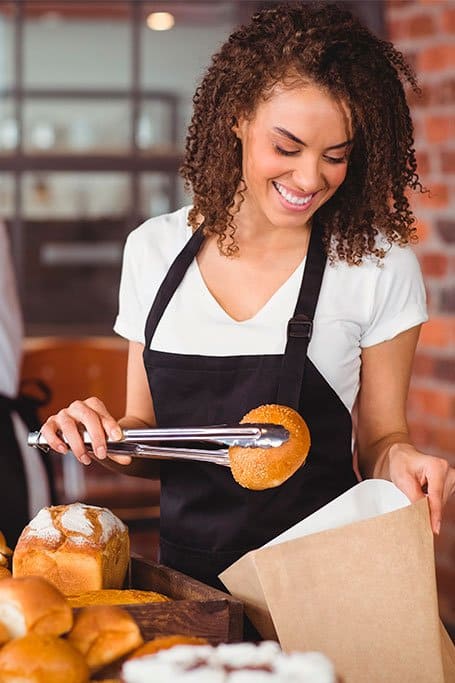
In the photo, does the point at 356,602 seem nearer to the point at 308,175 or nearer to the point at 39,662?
the point at 39,662

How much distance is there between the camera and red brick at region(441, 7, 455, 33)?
10.4 ft

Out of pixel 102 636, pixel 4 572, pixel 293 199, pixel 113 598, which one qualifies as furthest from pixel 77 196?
pixel 102 636

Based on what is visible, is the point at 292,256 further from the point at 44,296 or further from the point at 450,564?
the point at 44,296

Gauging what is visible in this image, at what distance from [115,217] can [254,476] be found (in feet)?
9.02

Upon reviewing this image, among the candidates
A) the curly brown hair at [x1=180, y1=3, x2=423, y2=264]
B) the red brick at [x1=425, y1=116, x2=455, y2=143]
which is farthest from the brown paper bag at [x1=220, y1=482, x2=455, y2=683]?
the red brick at [x1=425, y1=116, x2=455, y2=143]

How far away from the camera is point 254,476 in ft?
4.36

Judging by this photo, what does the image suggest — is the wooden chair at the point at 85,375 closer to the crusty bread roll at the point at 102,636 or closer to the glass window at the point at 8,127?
the glass window at the point at 8,127

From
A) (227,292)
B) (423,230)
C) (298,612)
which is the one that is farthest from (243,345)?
(423,230)

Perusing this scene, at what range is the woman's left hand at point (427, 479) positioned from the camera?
1342mm

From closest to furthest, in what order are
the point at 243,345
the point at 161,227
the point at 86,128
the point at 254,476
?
the point at 254,476 < the point at 243,345 < the point at 161,227 < the point at 86,128

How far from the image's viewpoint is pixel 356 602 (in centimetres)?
120

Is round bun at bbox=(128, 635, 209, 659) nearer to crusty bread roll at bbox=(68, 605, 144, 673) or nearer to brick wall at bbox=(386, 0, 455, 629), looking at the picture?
crusty bread roll at bbox=(68, 605, 144, 673)

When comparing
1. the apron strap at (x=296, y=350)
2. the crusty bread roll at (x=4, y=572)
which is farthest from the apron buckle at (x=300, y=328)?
the crusty bread roll at (x=4, y=572)

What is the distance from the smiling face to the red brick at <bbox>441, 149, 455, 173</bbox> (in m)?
1.71
